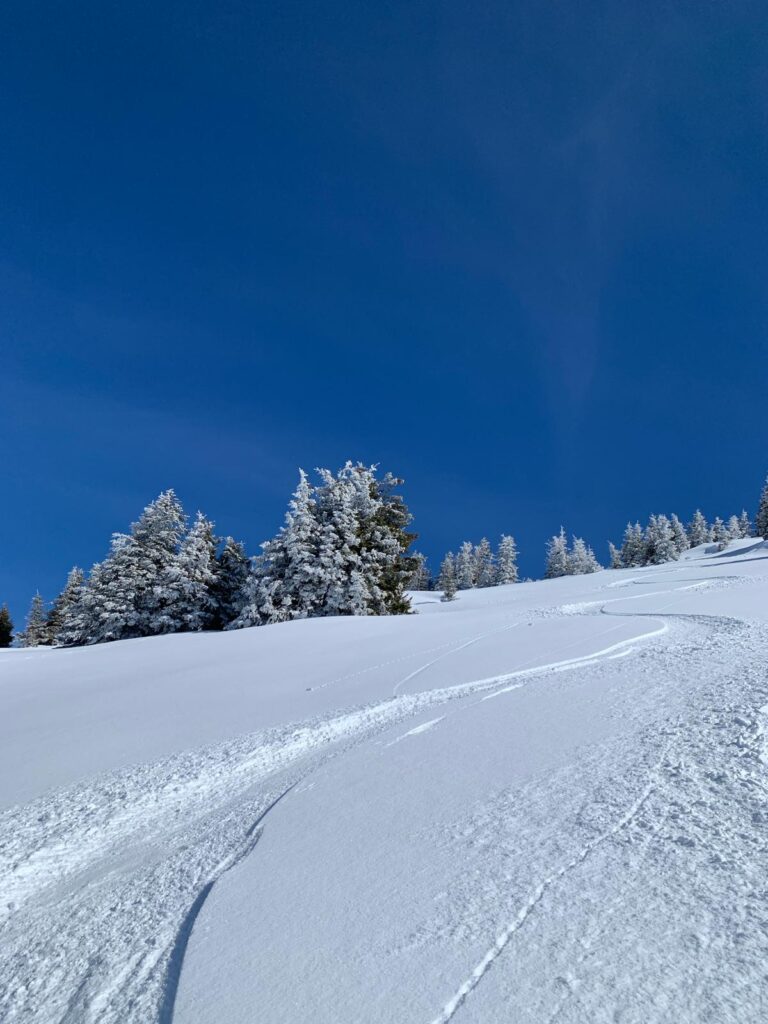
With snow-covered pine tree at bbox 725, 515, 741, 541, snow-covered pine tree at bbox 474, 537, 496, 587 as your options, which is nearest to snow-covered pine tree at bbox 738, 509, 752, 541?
snow-covered pine tree at bbox 725, 515, 741, 541

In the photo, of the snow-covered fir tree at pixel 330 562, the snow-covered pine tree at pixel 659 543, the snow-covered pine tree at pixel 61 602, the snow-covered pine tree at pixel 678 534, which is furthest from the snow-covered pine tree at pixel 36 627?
the snow-covered pine tree at pixel 678 534

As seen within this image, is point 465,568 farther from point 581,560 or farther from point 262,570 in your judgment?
point 262,570

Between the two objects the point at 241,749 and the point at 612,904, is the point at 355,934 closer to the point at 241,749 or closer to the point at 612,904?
the point at 612,904

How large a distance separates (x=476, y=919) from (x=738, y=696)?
13.8 feet

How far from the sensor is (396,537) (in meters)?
29.4

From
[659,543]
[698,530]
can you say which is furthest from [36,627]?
[698,530]

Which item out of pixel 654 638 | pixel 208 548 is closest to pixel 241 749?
pixel 654 638

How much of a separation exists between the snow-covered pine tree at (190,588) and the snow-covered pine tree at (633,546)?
5899 centimetres

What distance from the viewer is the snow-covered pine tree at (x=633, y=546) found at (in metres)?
70.6

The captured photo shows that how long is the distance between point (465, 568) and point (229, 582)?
178 feet

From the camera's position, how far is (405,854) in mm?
2945

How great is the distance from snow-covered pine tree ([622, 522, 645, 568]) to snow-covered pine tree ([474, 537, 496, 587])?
18.1 meters

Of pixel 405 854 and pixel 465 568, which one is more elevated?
pixel 465 568

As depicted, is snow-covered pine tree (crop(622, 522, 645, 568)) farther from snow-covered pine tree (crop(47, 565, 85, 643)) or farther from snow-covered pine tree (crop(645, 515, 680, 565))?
snow-covered pine tree (crop(47, 565, 85, 643))
